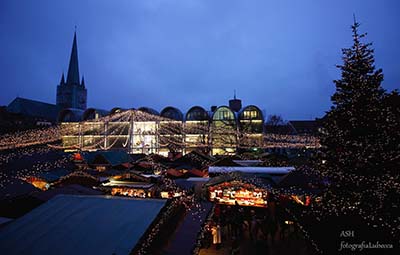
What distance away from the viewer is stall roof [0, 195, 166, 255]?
3064mm

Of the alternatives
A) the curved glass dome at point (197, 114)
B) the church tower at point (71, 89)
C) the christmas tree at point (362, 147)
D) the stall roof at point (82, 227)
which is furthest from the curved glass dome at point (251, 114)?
the church tower at point (71, 89)

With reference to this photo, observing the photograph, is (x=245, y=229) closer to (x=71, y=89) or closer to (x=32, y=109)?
(x=32, y=109)

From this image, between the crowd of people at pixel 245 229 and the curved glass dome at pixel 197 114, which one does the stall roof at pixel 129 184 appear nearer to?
the crowd of people at pixel 245 229

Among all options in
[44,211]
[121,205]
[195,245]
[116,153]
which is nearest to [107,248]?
[121,205]

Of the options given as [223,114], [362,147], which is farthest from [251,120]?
[362,147]

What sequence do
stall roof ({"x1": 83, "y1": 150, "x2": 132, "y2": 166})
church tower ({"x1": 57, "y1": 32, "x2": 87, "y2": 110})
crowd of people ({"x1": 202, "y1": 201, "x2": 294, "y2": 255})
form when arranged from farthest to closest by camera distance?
church tower ({"x1": 57, "y1": 32, "x2": 87, "y2": 110}) → stall roof ({"x1": 83, "y1": 150, "x2": 132, "y2": 166}) → crowd of people ({"x1": 202, "y1": 201, "x2": 294, "y2": 255})

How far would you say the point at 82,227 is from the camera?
3.43 metres

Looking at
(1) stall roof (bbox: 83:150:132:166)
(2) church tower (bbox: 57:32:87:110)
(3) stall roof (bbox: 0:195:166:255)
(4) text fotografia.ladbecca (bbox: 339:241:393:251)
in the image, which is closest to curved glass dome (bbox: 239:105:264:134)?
(1) stall roof (bbox: 83:150:132:166)

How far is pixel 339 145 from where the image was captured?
256 inches

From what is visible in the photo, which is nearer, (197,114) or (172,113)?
(197,114)

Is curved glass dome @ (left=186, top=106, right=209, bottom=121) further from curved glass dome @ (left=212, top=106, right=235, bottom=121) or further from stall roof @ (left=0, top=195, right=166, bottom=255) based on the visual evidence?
stall roof @ (left=0, top=195, right=166, bottom=255)

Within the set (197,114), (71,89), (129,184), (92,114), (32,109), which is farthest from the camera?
(71,89)

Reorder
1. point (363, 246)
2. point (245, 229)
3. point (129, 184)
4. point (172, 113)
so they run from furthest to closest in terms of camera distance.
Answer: point (172, 113), point (129, 184), point (245, 229), point (363, 246)

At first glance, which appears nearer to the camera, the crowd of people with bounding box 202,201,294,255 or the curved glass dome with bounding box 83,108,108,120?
the crowd of people with bounding box 202,201,294,255
